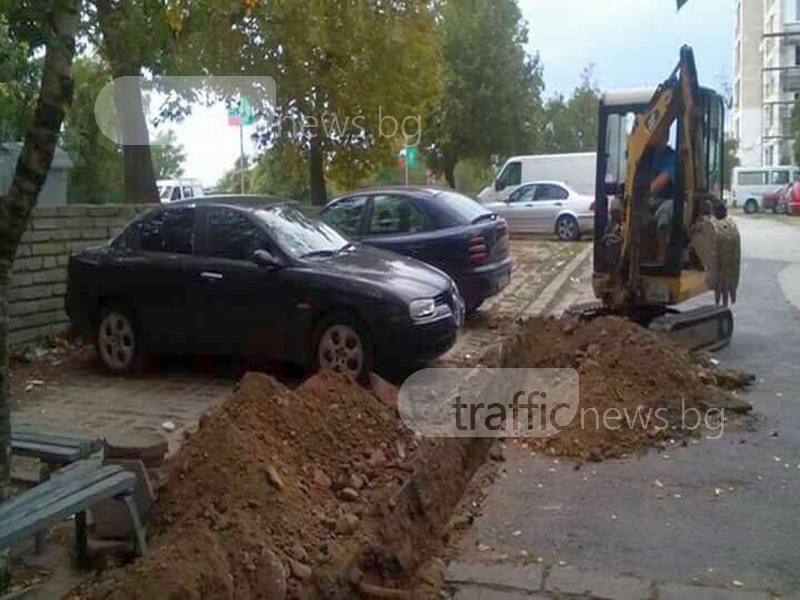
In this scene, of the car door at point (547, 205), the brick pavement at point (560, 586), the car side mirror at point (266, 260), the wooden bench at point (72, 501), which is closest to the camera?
the wooden bench at point (72, 501)

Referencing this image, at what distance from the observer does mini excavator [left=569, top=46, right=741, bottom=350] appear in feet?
33.8

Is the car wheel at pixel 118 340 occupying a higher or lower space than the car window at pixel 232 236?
lower

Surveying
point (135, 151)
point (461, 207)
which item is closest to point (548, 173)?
point (135, 151)

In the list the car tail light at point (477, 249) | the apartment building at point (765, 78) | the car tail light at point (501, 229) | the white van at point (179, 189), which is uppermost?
the apartment building at point (765, 78)

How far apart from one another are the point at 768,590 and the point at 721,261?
6.24m

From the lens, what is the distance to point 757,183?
51781mm

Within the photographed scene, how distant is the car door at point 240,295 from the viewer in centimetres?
889

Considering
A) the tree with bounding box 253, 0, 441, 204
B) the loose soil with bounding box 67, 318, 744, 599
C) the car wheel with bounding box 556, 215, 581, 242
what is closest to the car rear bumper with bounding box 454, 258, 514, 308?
the loose soil with bounding box 67, 318, 744, 599

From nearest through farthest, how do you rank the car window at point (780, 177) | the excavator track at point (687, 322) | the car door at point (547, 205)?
the excavator track at point (687, 322)
the car door at point (547, 205)
the car window at point (780, 177)

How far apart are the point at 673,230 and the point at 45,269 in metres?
6.71

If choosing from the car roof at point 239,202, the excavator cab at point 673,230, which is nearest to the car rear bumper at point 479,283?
the excavator cab at point 673,230

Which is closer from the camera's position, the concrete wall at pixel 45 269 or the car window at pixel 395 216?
the concrete wall at pixel 45 269

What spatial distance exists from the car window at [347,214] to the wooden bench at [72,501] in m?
7.64
